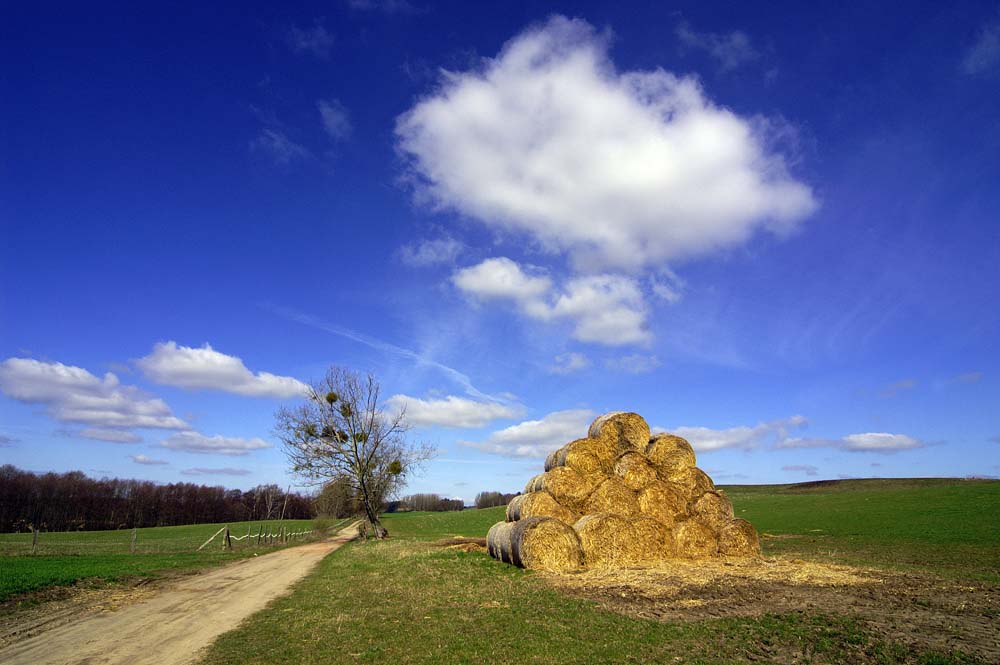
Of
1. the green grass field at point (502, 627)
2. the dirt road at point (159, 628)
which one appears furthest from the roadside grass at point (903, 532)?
the dirt road at point (159, 628)

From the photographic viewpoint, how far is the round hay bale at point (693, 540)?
51.5ft

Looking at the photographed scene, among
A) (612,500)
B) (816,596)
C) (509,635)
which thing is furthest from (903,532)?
(509,635)

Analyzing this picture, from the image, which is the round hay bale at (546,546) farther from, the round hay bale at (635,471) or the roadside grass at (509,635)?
the round hay bale at (635,471)

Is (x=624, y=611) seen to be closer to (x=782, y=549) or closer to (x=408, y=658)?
(x=408, y=658)

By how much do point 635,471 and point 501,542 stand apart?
16.1ft

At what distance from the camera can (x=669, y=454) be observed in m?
17.9

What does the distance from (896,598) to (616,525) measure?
270 inches

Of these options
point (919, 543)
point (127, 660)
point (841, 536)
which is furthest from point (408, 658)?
point (841, 536)

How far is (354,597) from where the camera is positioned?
12156mm

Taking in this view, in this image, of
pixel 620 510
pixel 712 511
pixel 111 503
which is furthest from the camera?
pixel 111 503

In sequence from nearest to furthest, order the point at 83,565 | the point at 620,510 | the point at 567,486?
the point at 620,510, the point at 567,486, the point at 83,565

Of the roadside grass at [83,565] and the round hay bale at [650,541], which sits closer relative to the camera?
the roadside grass at [83,565]

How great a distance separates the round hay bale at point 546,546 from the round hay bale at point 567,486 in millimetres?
1731

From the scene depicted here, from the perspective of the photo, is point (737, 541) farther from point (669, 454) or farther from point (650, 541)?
point (669, 454)
